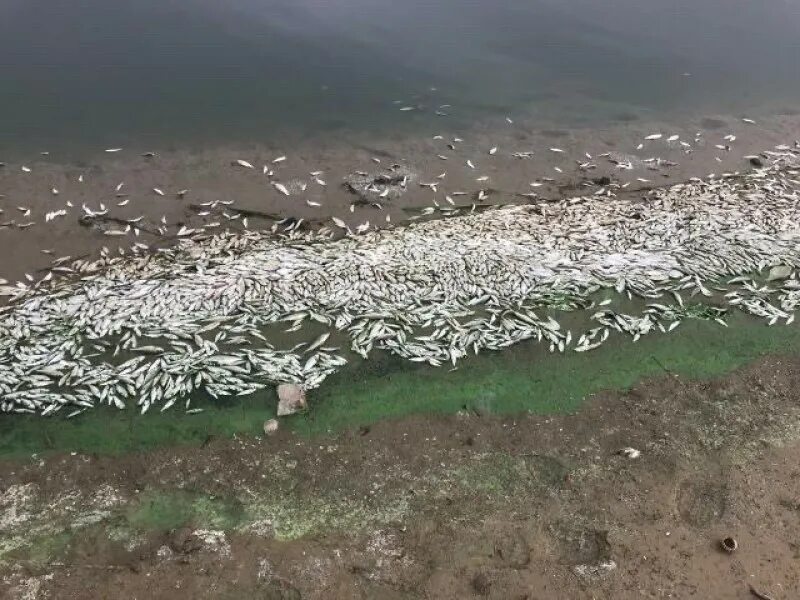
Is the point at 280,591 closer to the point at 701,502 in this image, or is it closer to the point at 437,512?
the point at 437,512

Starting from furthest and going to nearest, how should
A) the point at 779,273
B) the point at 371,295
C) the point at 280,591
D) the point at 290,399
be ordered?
the point at 779,273 → the point at 371,295 → the point at 290,399 → the point at 280,591

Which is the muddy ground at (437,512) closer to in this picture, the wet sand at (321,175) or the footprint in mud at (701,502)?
the footprint in mud at (701,502)

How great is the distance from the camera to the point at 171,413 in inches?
282

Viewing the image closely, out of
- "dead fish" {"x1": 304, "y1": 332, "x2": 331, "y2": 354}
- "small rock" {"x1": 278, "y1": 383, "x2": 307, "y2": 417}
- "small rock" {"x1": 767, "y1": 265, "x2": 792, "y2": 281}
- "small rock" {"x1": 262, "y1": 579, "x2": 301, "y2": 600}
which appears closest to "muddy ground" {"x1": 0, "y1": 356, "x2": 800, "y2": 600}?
"small rock" {"x1": 262, "y1": 579, "x2": 301, "y2": 600}

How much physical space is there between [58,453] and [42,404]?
715 mm

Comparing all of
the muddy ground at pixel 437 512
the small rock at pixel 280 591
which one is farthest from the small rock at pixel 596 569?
the small rock at pixel 280 591

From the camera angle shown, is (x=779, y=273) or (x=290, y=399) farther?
(x=779, y=273)

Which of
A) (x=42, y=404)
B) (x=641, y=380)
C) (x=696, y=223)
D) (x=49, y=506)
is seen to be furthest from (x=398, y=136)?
(x=49, y=506)

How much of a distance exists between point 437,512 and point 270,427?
2091 mm

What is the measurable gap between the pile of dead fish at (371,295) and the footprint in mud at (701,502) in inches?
88.9

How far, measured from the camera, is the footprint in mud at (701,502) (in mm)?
6258

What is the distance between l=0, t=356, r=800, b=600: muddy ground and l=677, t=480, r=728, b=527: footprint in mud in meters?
0.01

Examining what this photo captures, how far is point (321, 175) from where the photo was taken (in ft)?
36.9

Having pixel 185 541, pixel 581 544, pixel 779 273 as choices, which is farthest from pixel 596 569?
pixel 779 273
